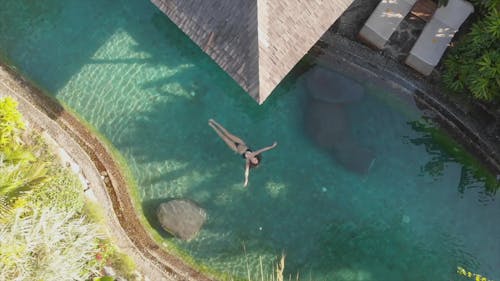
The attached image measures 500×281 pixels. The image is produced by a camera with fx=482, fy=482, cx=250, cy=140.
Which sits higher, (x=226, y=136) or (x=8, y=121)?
(x=8, y=121)

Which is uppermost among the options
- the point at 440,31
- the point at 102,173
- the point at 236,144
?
the point at 102,173

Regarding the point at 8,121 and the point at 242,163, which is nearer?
the point at 8,121

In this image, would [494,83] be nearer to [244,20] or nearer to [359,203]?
[359,203]

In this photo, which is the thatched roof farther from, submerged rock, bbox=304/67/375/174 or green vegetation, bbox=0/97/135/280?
green vegetation, bbox=0/97/135/280

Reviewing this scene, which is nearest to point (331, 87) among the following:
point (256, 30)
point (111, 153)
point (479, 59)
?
point (479, 59)

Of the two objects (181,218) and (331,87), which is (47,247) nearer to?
(181,218)

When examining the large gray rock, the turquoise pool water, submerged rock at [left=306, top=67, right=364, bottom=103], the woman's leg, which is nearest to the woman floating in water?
the woman's leg

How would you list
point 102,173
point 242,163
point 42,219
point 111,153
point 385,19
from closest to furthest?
point 42,219 → point 385,19 → point 102,173 → point 111,153 → point 242,163
